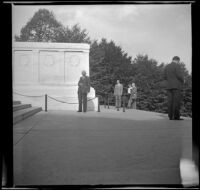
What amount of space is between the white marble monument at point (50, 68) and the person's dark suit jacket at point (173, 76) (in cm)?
756

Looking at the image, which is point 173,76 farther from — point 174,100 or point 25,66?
point 25,66

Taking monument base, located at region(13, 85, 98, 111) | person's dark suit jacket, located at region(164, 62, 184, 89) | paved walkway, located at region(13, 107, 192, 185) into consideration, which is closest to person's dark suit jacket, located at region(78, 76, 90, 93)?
monument base, located at region(13, 85, 98, 111)

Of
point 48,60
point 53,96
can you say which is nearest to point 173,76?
point 53,96

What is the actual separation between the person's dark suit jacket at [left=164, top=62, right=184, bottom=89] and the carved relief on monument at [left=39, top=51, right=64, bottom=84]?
9.07 meters

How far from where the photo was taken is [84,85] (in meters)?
14.0

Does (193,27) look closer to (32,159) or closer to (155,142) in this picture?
(32,159)

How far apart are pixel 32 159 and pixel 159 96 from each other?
9.60 meters

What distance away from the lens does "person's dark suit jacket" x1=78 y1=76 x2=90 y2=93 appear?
1376cm

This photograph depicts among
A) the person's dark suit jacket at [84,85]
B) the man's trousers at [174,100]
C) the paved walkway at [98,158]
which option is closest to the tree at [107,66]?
the person's dark suit jacket at [84,85]

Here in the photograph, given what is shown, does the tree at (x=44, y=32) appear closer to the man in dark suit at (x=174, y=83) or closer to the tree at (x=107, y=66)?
the tree at (x=107, y=66)

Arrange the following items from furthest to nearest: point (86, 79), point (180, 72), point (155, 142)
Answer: point (86, 79) → point (180, 72) → point (155, 142)

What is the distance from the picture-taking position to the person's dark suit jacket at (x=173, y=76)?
924 cm
